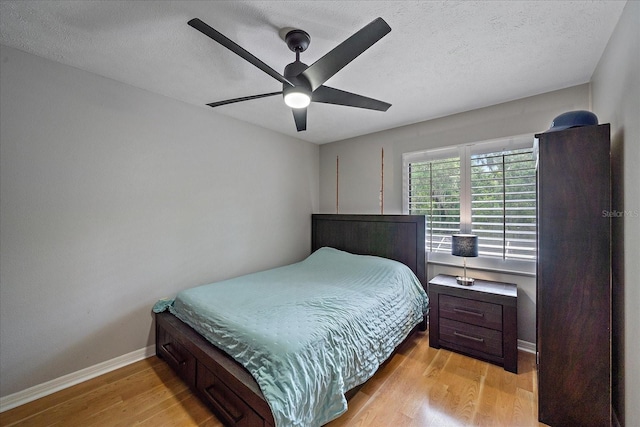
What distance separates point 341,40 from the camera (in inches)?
65.4

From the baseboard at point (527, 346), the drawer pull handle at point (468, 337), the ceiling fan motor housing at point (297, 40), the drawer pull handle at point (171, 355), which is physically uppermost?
the ceiling fan motor housing at point (297, 40)

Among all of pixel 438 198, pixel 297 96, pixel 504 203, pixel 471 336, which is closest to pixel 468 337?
pixel 471 336

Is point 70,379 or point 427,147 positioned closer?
point 70,379

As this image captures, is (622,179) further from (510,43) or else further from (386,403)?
(386,403)

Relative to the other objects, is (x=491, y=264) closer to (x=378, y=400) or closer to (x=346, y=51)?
(x=378, y=400)

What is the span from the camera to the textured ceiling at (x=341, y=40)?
4.65 ft

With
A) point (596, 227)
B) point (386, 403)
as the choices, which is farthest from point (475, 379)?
point (596, 227)

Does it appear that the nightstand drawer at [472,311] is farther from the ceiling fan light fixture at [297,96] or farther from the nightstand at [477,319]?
the ceiling fan light fixture at [297,96]

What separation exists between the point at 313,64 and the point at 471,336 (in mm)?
2489

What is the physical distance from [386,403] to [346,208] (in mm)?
2408

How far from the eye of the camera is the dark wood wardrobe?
4.86 ft

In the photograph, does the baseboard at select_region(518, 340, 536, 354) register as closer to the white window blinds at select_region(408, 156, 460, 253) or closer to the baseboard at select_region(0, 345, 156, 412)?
the white window blinds at select_region(408, 156, 460, 253)

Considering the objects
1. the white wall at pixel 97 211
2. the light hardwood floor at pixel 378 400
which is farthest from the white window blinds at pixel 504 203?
the white wall at pixel 97 211

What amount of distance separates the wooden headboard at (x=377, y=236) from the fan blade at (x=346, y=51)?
195 centimetres
